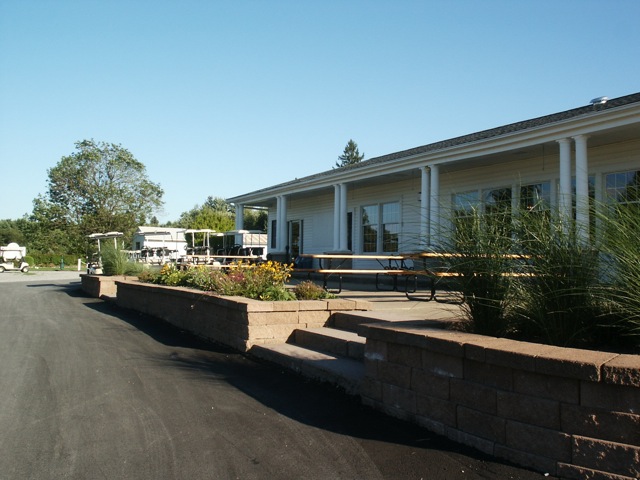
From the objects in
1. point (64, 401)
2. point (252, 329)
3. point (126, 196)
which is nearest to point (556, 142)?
point (252, 329)

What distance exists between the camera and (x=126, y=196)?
1955 inches

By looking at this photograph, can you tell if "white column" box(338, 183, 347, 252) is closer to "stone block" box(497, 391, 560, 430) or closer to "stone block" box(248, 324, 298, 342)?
"stone block" box(248, 324, 298, 342)

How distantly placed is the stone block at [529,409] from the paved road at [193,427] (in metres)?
0.31

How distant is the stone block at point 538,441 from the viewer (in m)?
3.19

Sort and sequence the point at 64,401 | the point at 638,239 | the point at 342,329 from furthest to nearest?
the point at 342,329 → the point at 64,401 → the point at 638,239

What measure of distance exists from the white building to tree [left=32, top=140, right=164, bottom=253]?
30193 mm

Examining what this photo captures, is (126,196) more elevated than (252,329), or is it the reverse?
(126,196)

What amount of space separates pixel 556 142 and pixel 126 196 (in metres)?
45.0

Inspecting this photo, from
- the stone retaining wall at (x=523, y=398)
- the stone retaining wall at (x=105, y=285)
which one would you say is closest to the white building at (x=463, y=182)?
the stone retaining wall at (x=523, y=398)

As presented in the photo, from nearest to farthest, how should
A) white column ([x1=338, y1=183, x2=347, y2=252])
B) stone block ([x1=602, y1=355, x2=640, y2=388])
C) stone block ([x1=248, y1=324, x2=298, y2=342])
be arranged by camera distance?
stone block ([x1=602, y1=355, x2=640, y2=388]) → stone block ([x1=248, y1=324, x2=298, y2=342]) → white column ([x1=338, y1=183, x2=347, y2=252])

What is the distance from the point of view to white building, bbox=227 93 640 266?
7860 mm

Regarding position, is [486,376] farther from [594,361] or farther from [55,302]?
[55,302]

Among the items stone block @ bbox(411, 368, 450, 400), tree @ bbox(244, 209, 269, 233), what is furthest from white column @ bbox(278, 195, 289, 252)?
tree @ bbox(244, 209, 269, 233)

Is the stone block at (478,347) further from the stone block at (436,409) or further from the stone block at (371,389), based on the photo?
the stone block at (371,389)
